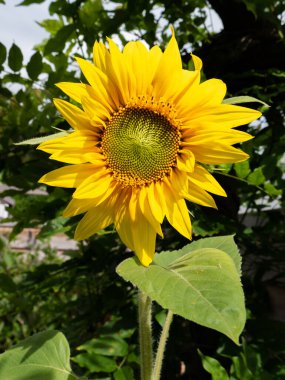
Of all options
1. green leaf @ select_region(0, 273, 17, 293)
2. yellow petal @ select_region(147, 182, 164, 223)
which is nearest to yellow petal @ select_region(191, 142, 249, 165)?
yellow petal @ select_region(147, 182, 164, 223)

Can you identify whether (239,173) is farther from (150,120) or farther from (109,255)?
(109,255)

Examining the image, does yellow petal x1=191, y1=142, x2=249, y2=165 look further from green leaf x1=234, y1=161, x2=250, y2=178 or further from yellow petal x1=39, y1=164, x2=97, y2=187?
green leaf x1=234, y1=161, x2=250, y2=178

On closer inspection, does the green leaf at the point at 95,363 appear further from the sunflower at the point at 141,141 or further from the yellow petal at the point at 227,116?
the yellow petal at the point at 227,116

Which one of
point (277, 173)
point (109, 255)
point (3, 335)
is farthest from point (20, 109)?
point (3, 335)

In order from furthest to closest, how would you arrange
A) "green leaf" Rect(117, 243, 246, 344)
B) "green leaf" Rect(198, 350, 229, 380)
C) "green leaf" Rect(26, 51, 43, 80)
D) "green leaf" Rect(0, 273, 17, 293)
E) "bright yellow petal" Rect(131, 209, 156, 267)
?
1. "green leaf" Rect(0, 273, 17, 293)
2. "green leaf" Rect(26, 51, 43, 80)
3. "green leaf" Rect(198, 350, 229, 380)
4. "bright yellow petal" Rect(131, 209, 156, 267)
5. "green leaf" Rect(117, 243, 246, 344)

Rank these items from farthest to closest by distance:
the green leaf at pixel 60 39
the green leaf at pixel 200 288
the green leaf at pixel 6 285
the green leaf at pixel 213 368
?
the green leaf at pixel 6 285
the green leaf at pixel 60 39
the green leaf at pixel 213 368
the green leaf at pixel 200 288

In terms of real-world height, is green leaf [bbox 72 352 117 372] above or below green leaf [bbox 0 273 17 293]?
above

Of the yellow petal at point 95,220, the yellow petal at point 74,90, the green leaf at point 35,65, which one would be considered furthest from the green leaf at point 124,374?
the green leaf at point 35,65

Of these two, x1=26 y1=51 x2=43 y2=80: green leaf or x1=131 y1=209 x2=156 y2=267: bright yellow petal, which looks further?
x1=26 y1=51 x2=43 y2=80: green leaf
